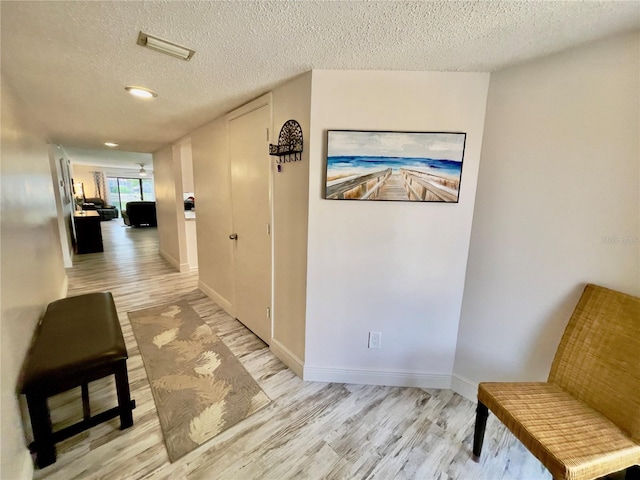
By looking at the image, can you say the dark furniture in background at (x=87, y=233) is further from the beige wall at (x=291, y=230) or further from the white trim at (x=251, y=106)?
the beige wall at (x=291, y=230)

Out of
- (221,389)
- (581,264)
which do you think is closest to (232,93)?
(221,389)

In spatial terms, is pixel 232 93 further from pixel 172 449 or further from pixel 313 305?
pixel 172 449

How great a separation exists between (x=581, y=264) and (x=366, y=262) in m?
1.13

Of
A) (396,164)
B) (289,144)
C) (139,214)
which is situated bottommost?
(139,214)

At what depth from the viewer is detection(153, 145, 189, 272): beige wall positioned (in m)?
4.23

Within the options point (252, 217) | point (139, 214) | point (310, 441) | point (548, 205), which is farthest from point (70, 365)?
point (139, 214)

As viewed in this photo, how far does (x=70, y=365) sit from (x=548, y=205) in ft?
8.69

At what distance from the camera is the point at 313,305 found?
6.25 feet

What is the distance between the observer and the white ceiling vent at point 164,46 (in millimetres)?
1268

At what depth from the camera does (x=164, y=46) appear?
4.38 ft

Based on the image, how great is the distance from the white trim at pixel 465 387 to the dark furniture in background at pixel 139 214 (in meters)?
9.67

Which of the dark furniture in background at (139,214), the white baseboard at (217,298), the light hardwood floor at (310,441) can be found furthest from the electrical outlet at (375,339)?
the dark furniture in background at (139,214)

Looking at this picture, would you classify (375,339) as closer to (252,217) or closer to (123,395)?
(252,217)

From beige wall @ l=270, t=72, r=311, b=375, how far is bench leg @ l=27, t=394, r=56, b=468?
53.5 inches
